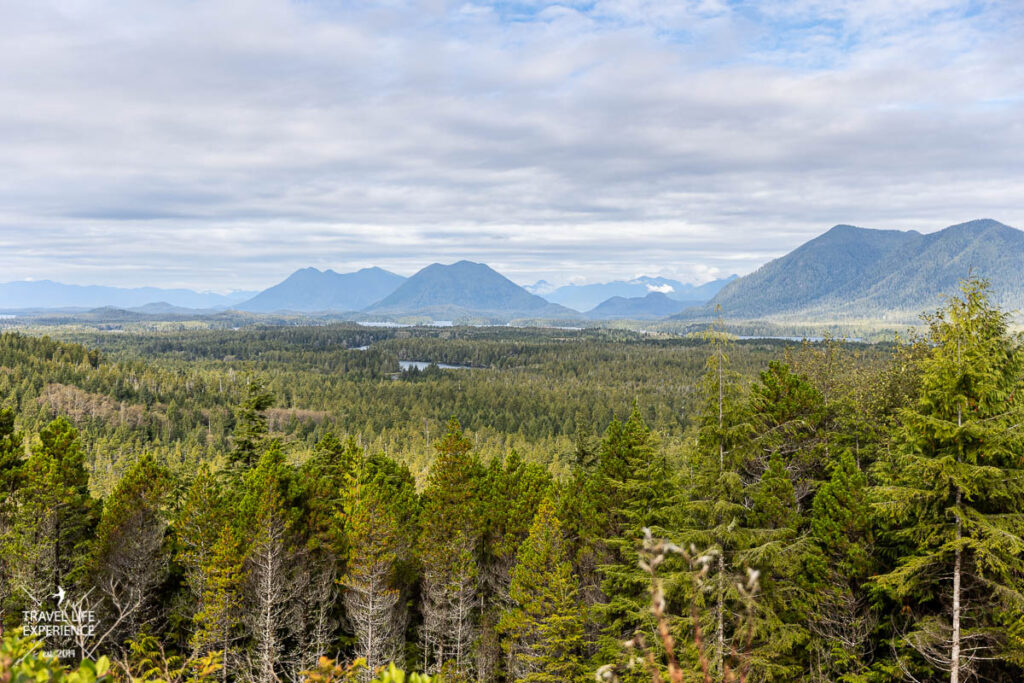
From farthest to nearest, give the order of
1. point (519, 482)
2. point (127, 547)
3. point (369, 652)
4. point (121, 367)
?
→ point (121, 367) < point (519, 482) < point (127, 547) < point (369, 652)

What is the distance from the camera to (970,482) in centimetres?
1458

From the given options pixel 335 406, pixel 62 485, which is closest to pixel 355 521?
pixel 62 485

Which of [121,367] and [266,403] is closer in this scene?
[266,403]

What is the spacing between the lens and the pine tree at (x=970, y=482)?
47.6ft

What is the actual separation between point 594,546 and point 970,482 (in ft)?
52.3

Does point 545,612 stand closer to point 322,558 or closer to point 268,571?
point 268,571

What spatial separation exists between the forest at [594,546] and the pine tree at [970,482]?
7 centimetres

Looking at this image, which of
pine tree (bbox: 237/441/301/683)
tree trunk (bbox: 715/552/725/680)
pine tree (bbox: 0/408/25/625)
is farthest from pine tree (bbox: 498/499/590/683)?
pine tree (bbox: 0/408/25/625)

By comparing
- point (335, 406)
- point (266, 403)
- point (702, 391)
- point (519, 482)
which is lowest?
point (335, 406)

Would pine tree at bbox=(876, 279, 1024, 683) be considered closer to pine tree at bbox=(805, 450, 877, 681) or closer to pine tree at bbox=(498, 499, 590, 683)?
pine tree at bbox=(805, 450, 877, 681)

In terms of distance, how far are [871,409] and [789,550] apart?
18.5 metres

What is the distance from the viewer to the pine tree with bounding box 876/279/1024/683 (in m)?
14.5

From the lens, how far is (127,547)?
89.9 ft

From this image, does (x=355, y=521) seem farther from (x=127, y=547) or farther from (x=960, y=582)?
(x=960, y=582)
